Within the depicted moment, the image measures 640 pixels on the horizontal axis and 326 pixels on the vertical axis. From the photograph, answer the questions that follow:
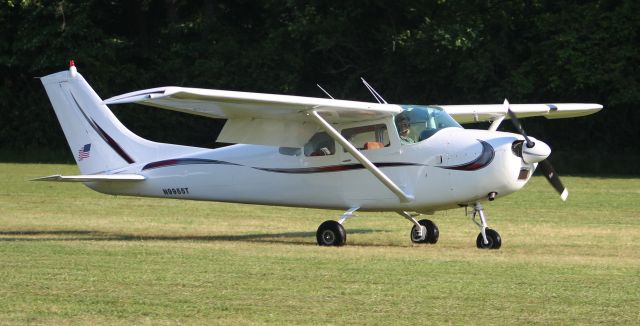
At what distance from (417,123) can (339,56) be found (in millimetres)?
25961

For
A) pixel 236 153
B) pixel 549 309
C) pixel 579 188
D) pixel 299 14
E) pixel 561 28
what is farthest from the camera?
pixel 299 14

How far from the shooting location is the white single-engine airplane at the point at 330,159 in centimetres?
1443

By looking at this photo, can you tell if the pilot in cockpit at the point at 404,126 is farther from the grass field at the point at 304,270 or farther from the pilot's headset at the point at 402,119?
the grass field at the point at 304,270

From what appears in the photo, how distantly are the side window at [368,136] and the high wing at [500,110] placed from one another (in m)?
1.30

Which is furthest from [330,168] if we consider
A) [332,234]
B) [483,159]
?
[483,159]

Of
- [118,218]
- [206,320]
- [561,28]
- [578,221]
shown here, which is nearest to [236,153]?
[118,218]

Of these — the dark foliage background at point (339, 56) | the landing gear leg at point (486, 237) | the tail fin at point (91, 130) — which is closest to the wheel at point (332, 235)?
the landing gear leg at point (486, 237)

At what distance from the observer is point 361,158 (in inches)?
591

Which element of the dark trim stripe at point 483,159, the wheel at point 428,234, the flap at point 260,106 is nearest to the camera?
the flap at point 260,106

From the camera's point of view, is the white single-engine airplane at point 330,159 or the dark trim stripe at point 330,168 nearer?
the white single-engine airplane at point 330,159

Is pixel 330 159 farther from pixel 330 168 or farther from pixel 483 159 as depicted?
pixel 483 159

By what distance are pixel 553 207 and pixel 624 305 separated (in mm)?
12960

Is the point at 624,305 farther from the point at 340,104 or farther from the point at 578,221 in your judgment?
the point at 578,221

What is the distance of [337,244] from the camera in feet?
49.8
